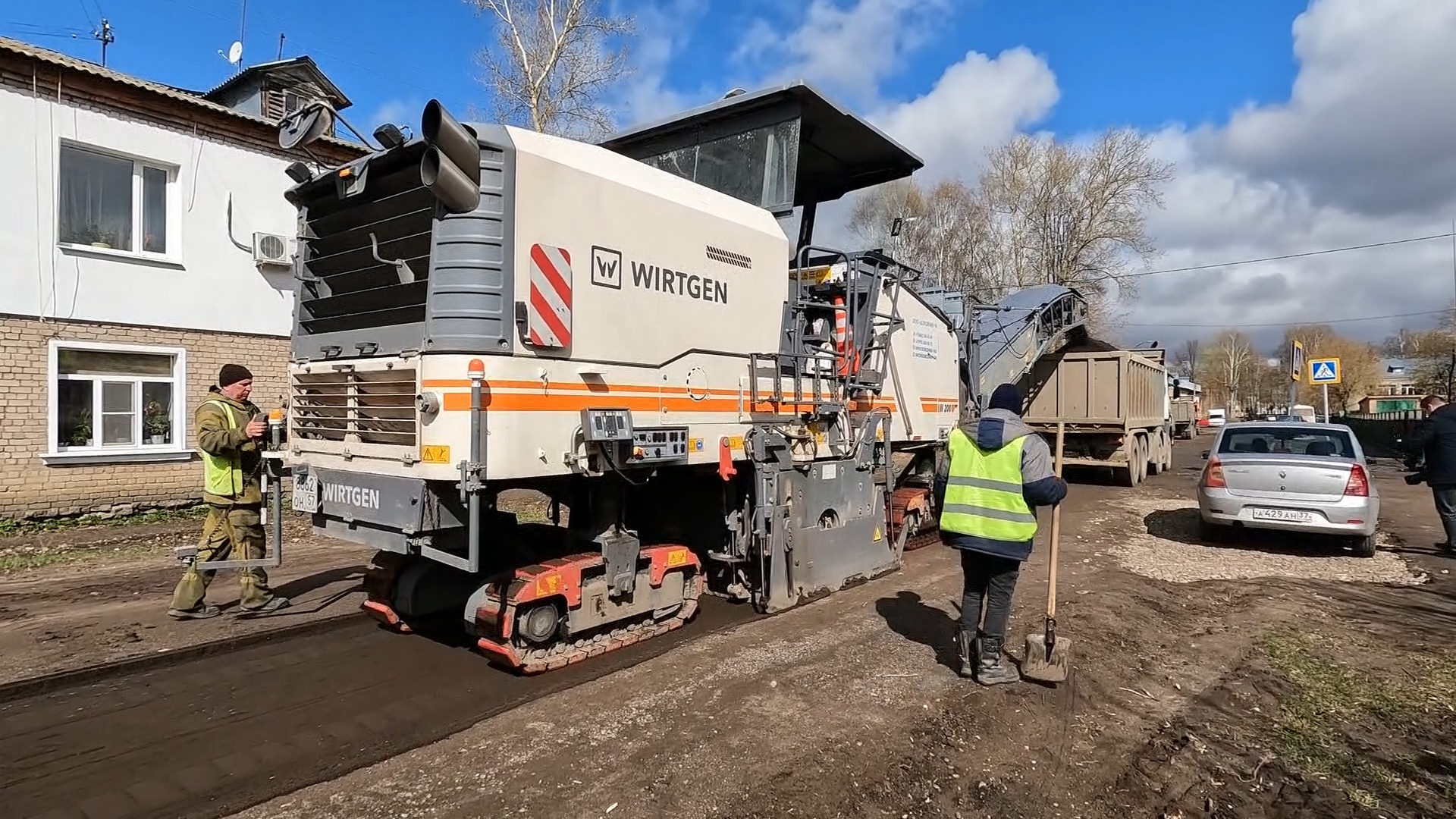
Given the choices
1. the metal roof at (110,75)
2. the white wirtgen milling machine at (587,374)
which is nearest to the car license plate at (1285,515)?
the white wirtgen milling machine at (587,374)

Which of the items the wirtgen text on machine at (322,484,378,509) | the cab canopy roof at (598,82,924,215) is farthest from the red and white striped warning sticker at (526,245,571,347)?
the cab canopy roof at (598,82,924,215)

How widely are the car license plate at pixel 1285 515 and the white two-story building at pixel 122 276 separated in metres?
13.4

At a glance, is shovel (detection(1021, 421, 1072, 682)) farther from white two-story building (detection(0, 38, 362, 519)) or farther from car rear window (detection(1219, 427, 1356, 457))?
white two-story building (detection(0, 38, 362, 519))

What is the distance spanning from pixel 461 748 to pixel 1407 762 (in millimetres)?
4522

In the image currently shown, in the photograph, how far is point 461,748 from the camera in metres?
3.80

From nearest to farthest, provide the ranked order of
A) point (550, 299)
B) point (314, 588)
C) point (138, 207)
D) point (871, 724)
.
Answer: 1. point (871, 724)
2. point (550, 299)
3. point (314, 588)
4. point (138, 207)

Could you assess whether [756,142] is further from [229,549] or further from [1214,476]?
[1214,476]

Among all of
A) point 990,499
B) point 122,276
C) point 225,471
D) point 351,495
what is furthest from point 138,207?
point 990,499

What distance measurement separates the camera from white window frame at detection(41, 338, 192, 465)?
9977mm

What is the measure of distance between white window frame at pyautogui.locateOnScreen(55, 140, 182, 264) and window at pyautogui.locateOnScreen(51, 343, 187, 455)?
4.26 ft

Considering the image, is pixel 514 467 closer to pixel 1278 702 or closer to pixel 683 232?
pixel 683 232

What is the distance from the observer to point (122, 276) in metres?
10.6

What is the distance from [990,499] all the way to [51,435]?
1153 centimetres

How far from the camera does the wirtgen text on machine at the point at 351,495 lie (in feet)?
14.4
